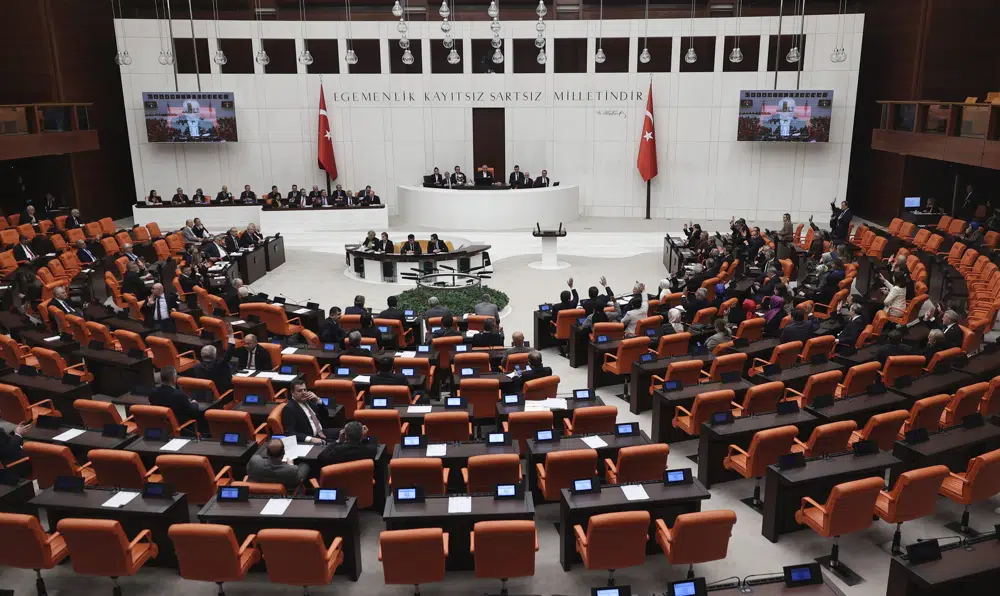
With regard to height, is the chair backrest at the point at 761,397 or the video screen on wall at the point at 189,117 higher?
the video screen on wall at the point at 189,117

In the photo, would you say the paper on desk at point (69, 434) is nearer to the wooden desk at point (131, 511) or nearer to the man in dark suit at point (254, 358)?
the wooden desk at point (131, 511)

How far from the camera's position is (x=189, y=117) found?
23.2 metres

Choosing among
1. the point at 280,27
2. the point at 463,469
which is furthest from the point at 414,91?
the point at 463,469

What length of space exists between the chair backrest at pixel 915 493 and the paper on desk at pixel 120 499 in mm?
6439

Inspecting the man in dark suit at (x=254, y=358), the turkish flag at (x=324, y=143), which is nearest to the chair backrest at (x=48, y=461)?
the man in dark suit at (x=254, y=358)

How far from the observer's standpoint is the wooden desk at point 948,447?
6984 millimetres

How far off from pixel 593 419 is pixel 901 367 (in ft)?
13.9

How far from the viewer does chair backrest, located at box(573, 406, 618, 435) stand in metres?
7.68

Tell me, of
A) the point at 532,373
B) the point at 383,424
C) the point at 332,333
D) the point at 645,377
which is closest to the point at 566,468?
the point at 383,424

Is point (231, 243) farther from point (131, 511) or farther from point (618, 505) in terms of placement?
point (618, 505)

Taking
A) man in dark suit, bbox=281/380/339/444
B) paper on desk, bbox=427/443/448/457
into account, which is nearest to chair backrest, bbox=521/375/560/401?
paper on desk, bbox=427/443/448/457

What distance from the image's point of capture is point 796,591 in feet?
16.3

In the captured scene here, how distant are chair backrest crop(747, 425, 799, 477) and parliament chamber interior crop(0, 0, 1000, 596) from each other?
3 centimetres

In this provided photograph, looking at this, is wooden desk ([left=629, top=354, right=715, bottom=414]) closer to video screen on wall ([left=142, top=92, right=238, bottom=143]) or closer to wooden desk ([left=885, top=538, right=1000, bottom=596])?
wooden desk ([left=885, top=538, right=1000, bottom=596])
